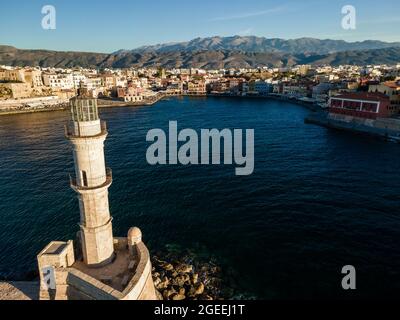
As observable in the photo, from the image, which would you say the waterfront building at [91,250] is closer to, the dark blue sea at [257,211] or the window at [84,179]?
the window at [84,179]

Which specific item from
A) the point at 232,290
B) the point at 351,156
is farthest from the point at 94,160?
the point at 351,156

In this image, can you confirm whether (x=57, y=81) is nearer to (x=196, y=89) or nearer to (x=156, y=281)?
(x=196, y=89)

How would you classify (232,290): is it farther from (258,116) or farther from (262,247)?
(258,116)

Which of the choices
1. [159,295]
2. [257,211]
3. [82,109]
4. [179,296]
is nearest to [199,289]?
[179,296]

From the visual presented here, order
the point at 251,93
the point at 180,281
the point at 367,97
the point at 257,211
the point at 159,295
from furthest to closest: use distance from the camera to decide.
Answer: the point at 251,93 < the point at 367,97 < the point at 257,211 < the point at 180,281 < the point at 159,295

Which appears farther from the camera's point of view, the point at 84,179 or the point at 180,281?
the point at 180,281

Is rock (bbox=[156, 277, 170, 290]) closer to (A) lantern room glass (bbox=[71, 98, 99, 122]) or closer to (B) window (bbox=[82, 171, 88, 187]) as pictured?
(B) window (bbox=[82, 171, 88, 187])
